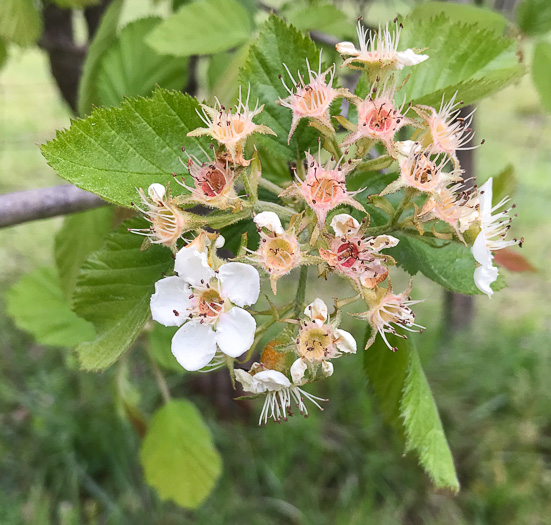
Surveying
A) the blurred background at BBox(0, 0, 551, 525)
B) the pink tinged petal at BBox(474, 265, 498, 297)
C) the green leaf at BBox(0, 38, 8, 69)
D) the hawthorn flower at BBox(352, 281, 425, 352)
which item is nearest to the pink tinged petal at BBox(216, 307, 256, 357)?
the hawthorn flower at BBox(352, 281, 425, 352)

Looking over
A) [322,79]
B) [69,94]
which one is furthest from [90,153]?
[69,94]

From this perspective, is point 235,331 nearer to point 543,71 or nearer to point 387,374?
point 387,374

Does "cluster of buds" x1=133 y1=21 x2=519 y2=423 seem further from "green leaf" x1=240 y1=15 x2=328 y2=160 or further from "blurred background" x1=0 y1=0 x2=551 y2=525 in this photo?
"blurred background" x1=0 y1=0 x2=551 y2=525

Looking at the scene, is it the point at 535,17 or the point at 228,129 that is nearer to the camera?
the point at 228,129

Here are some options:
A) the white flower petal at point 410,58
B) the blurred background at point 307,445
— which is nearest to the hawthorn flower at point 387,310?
the white flower petal at point 410,58

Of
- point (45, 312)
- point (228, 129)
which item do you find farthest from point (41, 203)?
point (45, 312)

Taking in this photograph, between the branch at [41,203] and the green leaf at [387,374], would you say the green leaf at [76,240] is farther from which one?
the green leaf at [387,374]
